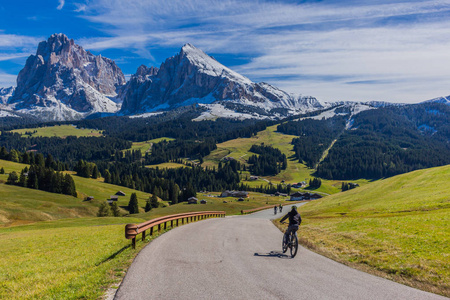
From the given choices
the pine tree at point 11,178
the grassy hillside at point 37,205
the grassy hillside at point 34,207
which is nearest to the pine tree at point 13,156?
the grassy hillside at point 37,205

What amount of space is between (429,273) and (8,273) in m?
19.0

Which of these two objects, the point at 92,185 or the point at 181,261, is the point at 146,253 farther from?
the point at 92,185

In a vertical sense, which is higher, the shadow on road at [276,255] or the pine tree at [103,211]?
the shadow on road at [276,255]

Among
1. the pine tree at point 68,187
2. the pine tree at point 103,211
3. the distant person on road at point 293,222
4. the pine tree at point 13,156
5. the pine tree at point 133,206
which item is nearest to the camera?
the distant person on road at point 293,222

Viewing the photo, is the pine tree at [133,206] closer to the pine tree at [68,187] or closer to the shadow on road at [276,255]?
the pine tree at [68,187]

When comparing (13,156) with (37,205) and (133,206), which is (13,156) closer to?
(37,205)

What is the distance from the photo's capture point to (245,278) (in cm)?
1138

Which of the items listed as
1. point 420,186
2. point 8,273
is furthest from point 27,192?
point 420,186

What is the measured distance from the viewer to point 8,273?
45.5 ft

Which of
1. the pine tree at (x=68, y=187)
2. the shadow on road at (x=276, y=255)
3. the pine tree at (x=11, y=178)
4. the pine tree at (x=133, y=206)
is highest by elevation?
the shadow on road at (x=276, y=255)

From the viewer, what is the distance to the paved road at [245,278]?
381 inches

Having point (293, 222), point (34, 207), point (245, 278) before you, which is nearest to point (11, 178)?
point (34, 207)

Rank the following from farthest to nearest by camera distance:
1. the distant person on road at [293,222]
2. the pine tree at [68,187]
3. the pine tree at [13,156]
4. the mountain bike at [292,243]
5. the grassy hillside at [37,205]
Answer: the pine tree at [13,156] < the pine tree at [68,187] < the grassy hillside at [37,205] < the distant person on road at [293,222] < the mountain bike at [292,243]

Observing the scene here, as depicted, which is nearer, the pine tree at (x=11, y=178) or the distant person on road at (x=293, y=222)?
the distant person on road at (x=293, y=222)
